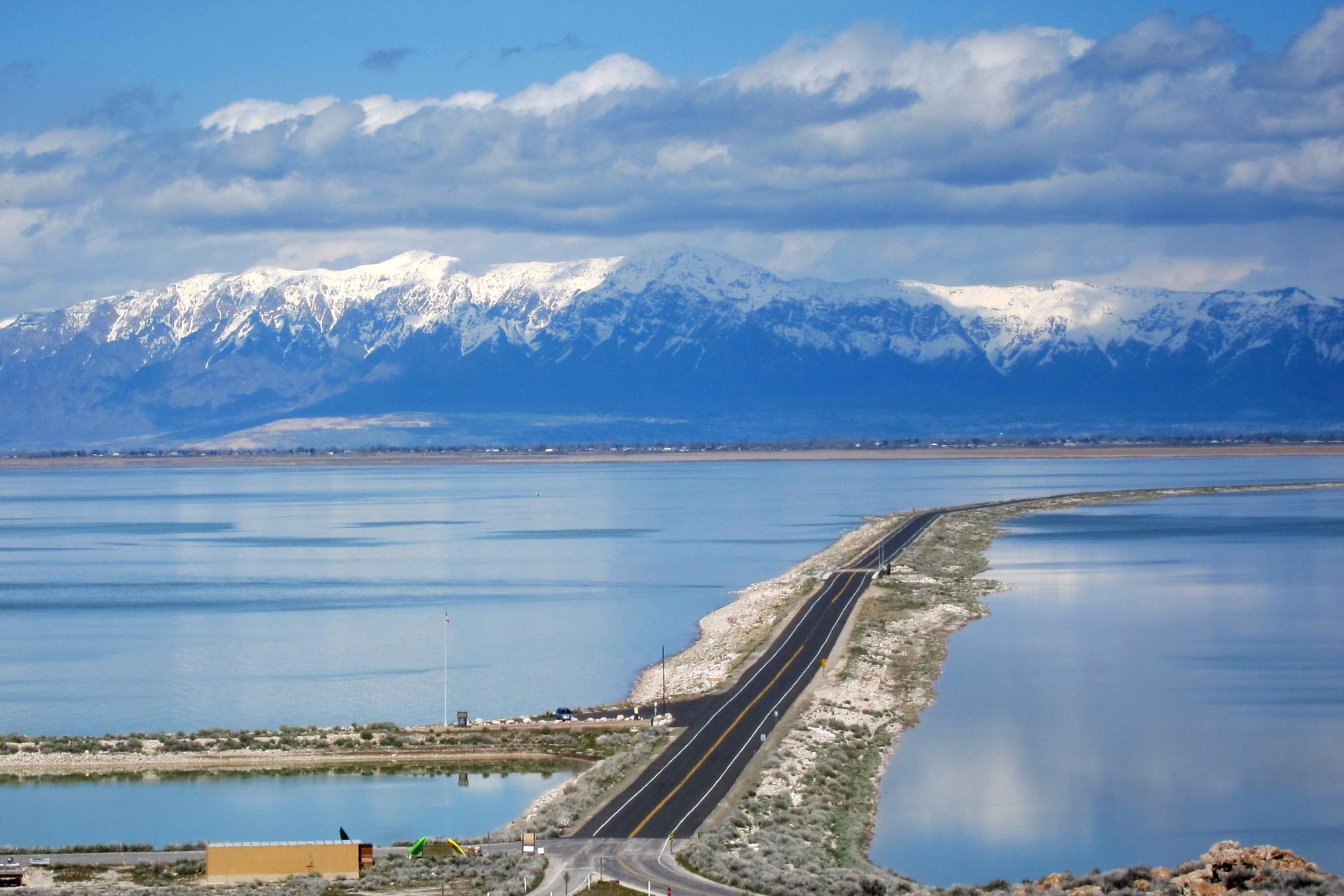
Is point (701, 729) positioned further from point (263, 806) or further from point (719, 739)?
point (263, 806)

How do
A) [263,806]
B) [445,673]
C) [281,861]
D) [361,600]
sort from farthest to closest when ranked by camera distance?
[361,600] < [445,673] < [263,806] < [281,861]

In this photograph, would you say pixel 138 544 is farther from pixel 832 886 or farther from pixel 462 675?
pixel 832 886

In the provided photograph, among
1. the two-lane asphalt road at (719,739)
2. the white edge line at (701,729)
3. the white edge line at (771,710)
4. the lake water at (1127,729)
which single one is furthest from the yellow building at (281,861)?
the lake water at (1127,729)

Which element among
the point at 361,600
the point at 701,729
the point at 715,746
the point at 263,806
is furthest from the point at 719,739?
the point at 361,600

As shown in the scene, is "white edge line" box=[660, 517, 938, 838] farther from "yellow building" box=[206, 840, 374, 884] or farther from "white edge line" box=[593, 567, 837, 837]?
"yellow building" box=[206, 840, 374, 884]

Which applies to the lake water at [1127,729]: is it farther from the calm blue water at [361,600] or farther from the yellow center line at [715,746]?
the calm blue water at [361,600]

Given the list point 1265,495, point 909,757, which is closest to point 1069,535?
point 1265,495
